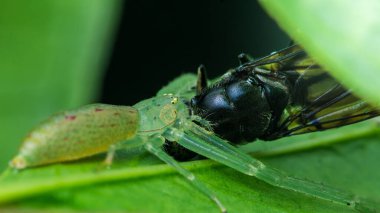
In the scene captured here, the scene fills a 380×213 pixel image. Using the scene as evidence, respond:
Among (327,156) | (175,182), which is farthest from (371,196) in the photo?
(175,182)

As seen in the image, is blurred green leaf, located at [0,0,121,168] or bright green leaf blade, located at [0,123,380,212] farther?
blurred green leaf, located at [0,0,121,168]

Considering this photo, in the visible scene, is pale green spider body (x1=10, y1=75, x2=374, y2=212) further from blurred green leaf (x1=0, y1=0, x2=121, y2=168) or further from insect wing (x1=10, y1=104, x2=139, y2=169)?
blurred green leaf (x1=0, y1=0, x2=121, y2=168)

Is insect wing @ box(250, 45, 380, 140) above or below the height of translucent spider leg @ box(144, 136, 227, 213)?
above

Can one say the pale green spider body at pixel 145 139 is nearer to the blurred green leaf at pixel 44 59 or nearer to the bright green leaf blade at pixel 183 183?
the bright green leaf blade at pixel 183 183

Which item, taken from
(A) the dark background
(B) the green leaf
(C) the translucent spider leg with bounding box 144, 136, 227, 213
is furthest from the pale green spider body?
(B) the green leaf

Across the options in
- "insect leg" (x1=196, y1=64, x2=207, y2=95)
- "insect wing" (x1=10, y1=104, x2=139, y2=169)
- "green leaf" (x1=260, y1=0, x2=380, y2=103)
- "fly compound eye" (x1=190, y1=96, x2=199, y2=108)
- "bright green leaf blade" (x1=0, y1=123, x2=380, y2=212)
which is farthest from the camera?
"insect leg" (x1=196, y1=64, x2=207, y2=95)

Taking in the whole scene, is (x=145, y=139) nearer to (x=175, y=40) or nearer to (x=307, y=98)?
(x=307, y=98)

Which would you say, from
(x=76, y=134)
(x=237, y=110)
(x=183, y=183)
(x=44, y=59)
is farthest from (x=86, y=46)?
(x=183, y=183)
